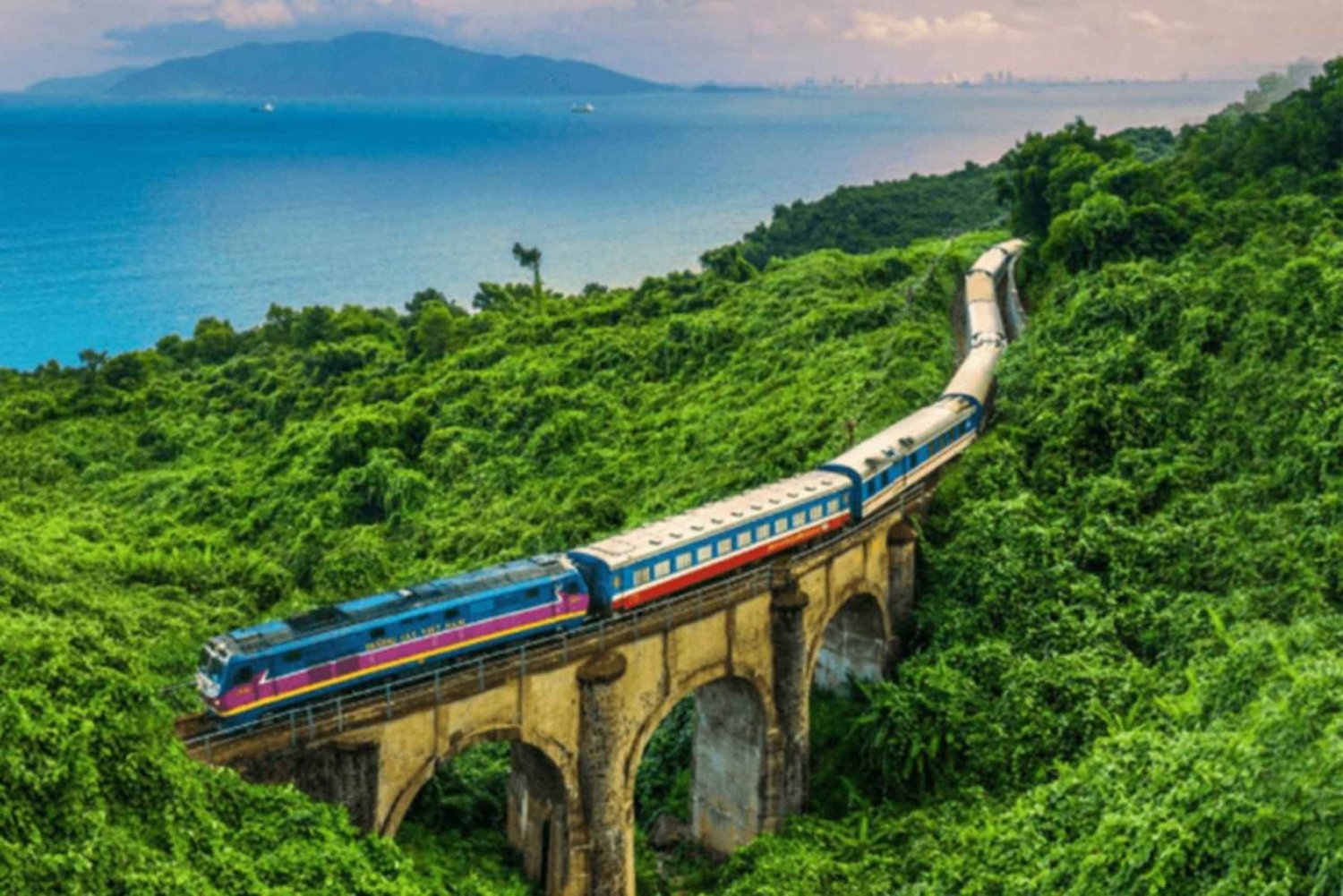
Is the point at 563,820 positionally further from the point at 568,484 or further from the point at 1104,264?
the point at 1104,264

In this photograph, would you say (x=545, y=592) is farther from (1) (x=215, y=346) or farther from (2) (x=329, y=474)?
(1) (x=215, y=346)

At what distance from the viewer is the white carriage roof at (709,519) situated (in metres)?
30.0

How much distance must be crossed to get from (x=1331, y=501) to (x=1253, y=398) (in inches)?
280

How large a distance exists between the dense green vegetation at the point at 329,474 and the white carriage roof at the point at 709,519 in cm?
761

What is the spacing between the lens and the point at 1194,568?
34219 mm

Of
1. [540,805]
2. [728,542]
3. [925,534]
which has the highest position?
[728,542]

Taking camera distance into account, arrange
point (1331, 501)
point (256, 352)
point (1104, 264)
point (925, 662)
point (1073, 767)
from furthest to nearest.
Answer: point (256, 352), point (1104, 264), point (925, 662), point (1331, 501), point (1073, 767)

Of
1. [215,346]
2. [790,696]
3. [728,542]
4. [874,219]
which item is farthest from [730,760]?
[874,219]

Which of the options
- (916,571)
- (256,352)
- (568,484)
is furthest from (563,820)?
(256,352)

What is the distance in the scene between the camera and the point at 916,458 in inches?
1574

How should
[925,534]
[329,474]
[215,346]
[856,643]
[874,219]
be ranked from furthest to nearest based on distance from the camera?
1. [874,219]
2. [215,346]
3. [329,474]
4. [925,534]
5. [856,643]

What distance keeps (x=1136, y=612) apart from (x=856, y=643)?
8327 millimetres

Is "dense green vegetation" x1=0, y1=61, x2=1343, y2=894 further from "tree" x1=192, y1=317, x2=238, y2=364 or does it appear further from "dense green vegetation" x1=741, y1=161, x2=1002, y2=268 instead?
"dense green vegetation" x1=741, y1=161, x2=1002, y2=268

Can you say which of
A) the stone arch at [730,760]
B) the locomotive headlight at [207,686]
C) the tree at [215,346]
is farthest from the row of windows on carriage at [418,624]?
the tree at [215,346]
